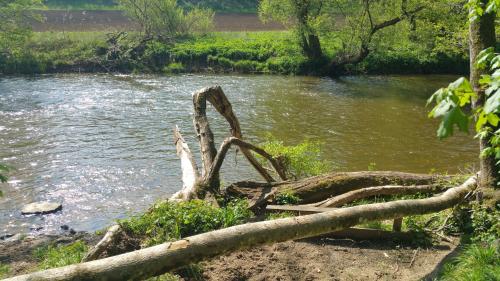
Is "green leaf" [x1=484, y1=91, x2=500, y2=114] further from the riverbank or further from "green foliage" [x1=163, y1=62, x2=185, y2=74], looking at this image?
"green foliage" [x1=163, y1=62, x2=185, y2=74]

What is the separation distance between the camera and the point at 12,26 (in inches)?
1219

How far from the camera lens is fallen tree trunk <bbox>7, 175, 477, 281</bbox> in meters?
4.36

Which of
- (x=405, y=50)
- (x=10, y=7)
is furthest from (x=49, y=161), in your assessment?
(x=405, y=50)

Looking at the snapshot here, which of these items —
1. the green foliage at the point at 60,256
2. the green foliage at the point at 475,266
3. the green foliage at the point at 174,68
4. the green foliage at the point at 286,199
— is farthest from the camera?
the green foliage at the point at 174,68

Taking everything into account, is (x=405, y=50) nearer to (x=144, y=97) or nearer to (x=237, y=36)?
(x=237, y=36)

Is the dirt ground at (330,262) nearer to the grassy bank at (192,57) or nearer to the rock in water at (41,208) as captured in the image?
the rock in water at (41,208)

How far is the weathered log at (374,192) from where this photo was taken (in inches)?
324

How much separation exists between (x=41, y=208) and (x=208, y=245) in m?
8.59

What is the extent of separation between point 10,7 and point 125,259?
30.7m

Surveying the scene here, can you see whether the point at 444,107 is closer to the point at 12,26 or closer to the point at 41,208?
the point at 41,208

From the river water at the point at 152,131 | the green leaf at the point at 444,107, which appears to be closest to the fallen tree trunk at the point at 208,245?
the green leaf at the point at 444,107

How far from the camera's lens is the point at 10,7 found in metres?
30.6

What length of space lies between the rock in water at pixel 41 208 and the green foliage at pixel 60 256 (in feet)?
10.4

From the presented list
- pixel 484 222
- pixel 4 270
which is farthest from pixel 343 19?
pixel 4 270
